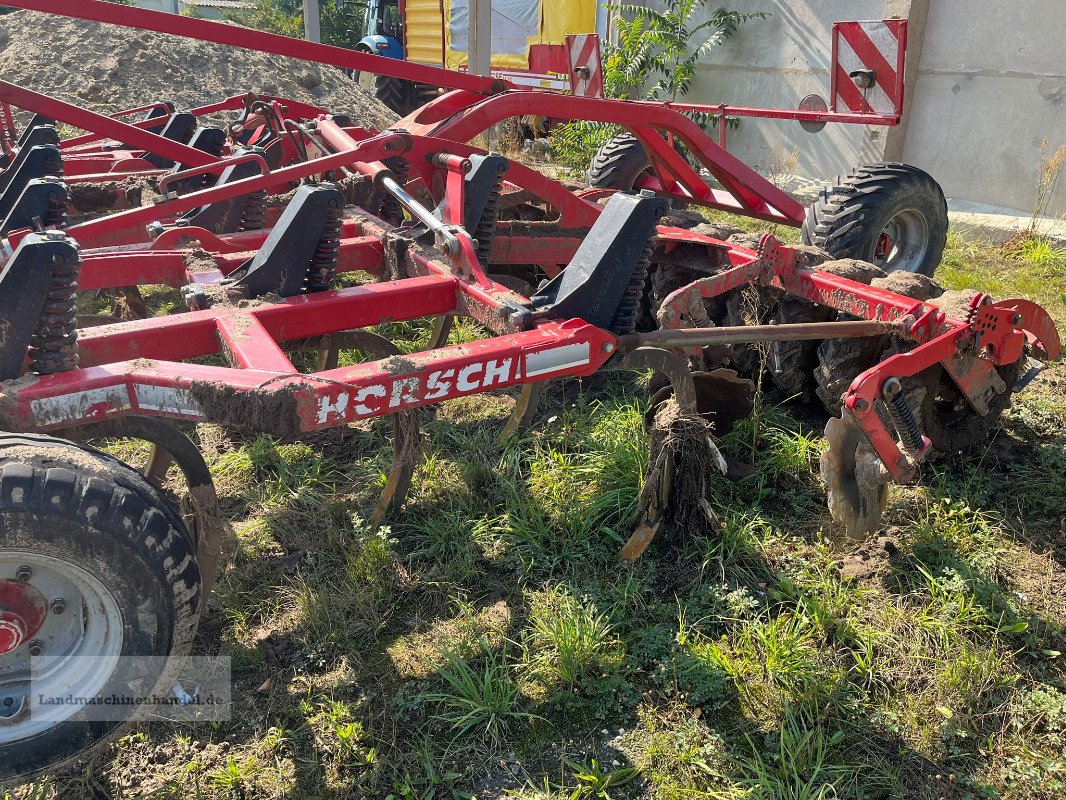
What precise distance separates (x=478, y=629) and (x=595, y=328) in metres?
1.03

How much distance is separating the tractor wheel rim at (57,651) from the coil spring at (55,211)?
1678 mm

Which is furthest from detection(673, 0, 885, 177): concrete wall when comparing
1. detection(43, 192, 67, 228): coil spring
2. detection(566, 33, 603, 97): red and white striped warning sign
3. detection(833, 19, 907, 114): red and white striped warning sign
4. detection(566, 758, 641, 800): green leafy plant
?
detection(566, 758, 641, 800): green leafy plant

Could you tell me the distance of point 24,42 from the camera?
964 centimetres

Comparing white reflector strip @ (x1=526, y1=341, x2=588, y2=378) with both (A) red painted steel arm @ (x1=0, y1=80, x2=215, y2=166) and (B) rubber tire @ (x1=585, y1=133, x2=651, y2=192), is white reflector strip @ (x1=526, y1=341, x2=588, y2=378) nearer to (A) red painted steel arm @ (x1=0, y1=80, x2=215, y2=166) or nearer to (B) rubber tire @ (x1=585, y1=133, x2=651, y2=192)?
(A) red painted steel arm @ (x1=0, y1=80, x2=215, y2=166)

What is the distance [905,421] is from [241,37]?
334 cm

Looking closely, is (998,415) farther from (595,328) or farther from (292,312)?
(292,312)

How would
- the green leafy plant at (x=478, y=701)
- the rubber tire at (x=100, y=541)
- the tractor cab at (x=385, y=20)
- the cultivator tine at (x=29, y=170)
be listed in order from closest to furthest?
the rubber tire at (x=100, y=541) < the green leafy plant at (x=478, y=701) < the cultivator tine at (x=29, y=170) < the tractor cab at (x=385, y=20)

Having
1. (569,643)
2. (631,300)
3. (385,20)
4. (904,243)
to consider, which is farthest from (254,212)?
(385,20)

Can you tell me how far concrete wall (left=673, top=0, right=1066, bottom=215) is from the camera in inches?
261

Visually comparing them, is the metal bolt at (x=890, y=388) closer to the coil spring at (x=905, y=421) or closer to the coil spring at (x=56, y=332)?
the coil spring at (x=905, y=421)

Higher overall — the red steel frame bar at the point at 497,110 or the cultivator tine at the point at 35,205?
the red steel frame bar at the point at 497,110

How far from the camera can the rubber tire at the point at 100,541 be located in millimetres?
1861

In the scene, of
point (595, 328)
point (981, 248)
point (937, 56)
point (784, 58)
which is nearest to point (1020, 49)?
point (937, 56)

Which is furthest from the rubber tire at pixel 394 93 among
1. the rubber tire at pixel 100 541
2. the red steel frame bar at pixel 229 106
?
the rubber tire at pixel 100 541
